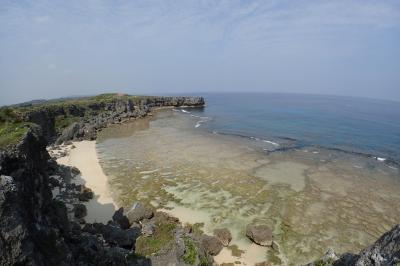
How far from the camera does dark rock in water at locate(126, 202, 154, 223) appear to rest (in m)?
25.5

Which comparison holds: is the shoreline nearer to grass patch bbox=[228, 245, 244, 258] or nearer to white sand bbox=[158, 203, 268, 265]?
white sand bbox=[158, 203, 268, 265]

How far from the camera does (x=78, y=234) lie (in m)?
19.4

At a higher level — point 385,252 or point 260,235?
point 385,252

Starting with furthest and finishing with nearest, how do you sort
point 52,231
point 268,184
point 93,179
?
1. point 93,179
2. point 268,184
3. point 52,231

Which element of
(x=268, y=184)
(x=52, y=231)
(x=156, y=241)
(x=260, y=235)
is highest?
(x=52, y=231)

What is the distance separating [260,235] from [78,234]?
13.2 meters

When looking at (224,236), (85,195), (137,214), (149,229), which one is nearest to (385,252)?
(224,236)

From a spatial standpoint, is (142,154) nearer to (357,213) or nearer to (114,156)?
(114,156)

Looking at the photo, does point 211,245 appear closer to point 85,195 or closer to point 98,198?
point 98,198

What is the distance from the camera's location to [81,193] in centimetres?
3180

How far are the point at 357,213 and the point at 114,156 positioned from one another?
34.7 meters

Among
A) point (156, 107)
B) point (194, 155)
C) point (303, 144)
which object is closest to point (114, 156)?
point (194, 155)

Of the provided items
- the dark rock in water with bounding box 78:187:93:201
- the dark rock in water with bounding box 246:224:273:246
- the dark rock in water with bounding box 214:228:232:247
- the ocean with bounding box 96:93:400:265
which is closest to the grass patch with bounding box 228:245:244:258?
the ocean with bounding box 96:93:400:265

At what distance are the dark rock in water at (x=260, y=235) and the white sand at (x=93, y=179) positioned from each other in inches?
500
